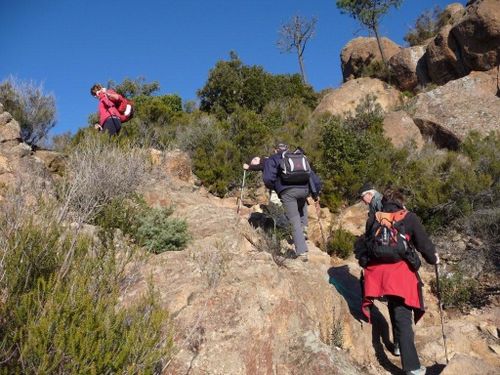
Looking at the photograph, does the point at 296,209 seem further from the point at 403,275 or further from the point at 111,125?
the point at 111,125

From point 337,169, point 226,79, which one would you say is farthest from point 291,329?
point 226,79

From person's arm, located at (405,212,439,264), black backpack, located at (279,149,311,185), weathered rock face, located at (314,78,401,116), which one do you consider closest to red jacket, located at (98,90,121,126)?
black backpack, located at (279,149,311,185)

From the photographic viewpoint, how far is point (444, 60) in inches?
750

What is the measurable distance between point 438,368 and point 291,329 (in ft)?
5.41

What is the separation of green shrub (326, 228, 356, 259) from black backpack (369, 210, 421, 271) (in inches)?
127

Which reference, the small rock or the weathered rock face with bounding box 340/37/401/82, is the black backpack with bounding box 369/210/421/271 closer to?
the small rock

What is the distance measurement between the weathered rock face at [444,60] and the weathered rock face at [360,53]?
5.20 meters

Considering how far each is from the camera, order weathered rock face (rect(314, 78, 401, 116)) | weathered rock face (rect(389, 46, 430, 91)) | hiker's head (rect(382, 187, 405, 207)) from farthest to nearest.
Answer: weathered rock face (rect(389, 46, 430, 91)) → weathered rock face (rect(314, 78, 401, 116)) → hiker's head (rect(382, 187, 405, 207))

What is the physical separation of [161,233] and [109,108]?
329 centimetres

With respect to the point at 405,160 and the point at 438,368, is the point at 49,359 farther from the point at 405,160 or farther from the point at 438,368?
the point at 405,160

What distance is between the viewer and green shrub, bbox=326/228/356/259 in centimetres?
731

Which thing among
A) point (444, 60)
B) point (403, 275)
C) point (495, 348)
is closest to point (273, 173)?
point (403, 275)

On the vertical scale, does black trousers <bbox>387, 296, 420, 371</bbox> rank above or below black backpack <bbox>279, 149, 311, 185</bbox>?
below

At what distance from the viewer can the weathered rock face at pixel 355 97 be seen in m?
16.3
